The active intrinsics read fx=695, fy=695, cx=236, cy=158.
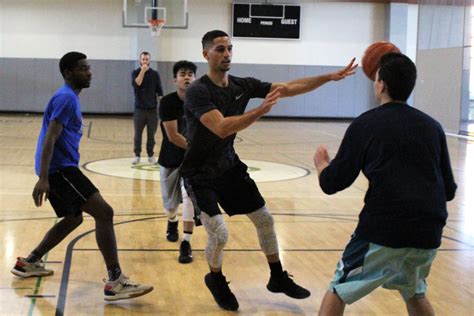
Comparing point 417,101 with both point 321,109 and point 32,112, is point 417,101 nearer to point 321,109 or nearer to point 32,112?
point 321,109

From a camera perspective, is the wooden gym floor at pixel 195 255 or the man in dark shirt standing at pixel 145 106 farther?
the man in dark shirt standing at pixel 145 106

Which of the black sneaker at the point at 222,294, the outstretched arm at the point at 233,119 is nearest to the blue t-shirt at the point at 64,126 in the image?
the outstretched arm at the point at 233,119

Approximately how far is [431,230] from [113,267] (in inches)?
94.4

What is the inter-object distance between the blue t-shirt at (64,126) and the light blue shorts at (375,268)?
2.27 m

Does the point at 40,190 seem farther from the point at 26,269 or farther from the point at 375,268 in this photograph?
the point at 375,268

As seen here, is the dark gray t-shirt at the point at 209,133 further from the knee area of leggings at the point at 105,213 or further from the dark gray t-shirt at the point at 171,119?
the dark gray t-shirt at the point at 171,119

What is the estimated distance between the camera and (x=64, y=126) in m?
4.73

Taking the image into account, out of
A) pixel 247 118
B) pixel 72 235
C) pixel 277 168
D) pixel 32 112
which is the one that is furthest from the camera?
pixel 32 112

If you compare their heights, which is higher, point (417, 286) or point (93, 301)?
point (417, 286)

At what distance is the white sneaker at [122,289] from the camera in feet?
15.5

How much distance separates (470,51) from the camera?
1862 centimetres

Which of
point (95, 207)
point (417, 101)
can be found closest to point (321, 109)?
point (417, 101)

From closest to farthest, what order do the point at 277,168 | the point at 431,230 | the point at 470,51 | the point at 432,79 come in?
the point at 431,230, the point at 277,168, the point at 470,51, the point at 432,79

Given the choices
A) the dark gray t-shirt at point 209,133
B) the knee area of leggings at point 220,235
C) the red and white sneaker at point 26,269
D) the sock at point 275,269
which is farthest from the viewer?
the red and white sneaker at point 26,269
